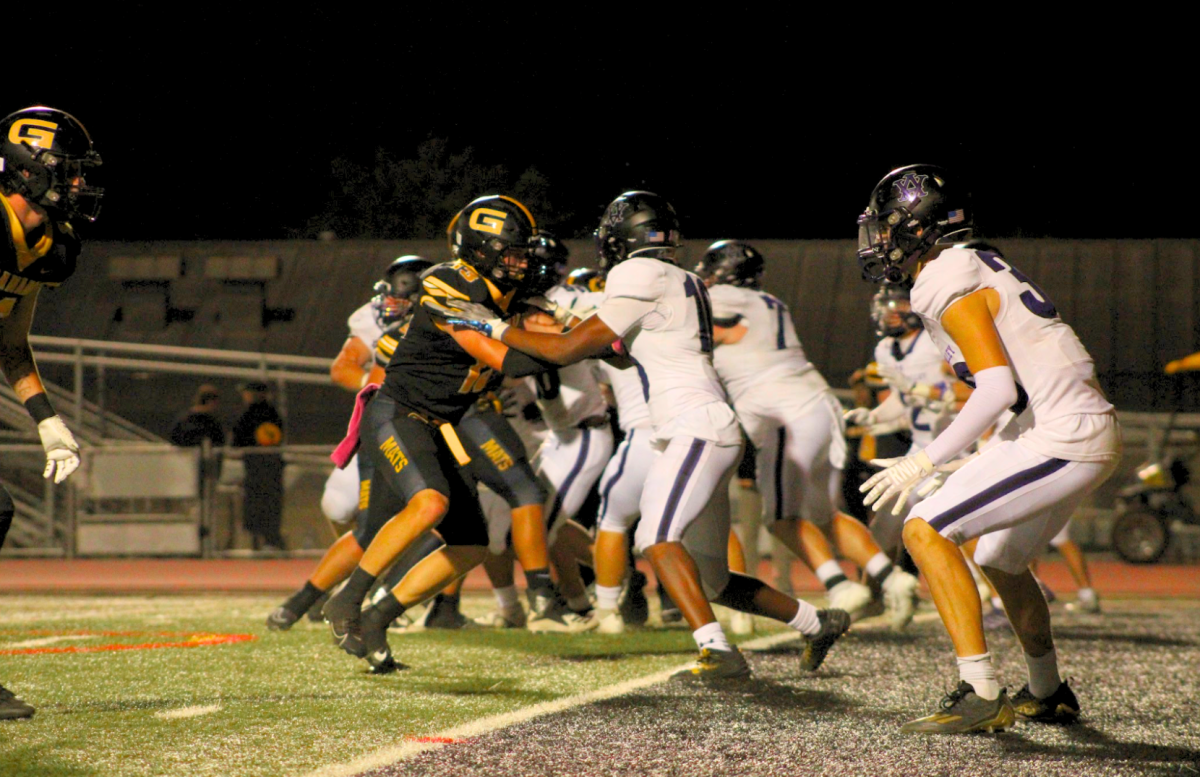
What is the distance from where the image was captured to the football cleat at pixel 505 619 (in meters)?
6.76

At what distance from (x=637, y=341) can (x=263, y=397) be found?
7.95m

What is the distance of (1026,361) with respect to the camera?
3.80 meters

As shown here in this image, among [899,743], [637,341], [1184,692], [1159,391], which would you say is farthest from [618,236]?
[1159,391]

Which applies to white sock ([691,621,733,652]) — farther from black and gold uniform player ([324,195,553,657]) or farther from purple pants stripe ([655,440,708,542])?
black and gold uniform player ([324,195,553,657])

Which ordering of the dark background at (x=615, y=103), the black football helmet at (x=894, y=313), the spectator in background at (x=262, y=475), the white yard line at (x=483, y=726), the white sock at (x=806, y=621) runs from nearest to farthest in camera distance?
the white yard line at (x=483, y=726)
the white sock at (x=806, y=621)
the black football helmet at (x=894, y=313)
the spectator in background at (x=262, y=475)
the dark background at (x=615, y=103)

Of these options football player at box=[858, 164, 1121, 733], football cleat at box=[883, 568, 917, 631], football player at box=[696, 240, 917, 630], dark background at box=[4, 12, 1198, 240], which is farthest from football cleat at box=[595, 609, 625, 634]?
dark background at box=[4, 12, 1198, 240]

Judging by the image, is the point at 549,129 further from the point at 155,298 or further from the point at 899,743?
the point at 899,743

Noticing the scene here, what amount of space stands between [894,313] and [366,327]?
2.88 metres

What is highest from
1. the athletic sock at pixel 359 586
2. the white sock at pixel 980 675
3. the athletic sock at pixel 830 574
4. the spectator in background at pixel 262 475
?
the white sock at pixel 980 675

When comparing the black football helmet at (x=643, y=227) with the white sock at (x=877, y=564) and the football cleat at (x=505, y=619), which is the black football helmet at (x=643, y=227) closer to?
the white sock at (x=877, y=564)

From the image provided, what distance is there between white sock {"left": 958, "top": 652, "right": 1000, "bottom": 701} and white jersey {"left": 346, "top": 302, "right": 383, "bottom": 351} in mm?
3890

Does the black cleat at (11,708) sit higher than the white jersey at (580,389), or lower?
lower

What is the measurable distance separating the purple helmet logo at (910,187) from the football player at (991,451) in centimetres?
19

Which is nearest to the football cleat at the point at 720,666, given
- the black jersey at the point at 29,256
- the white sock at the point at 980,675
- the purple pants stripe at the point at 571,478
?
the white sock at the point at 980,675
